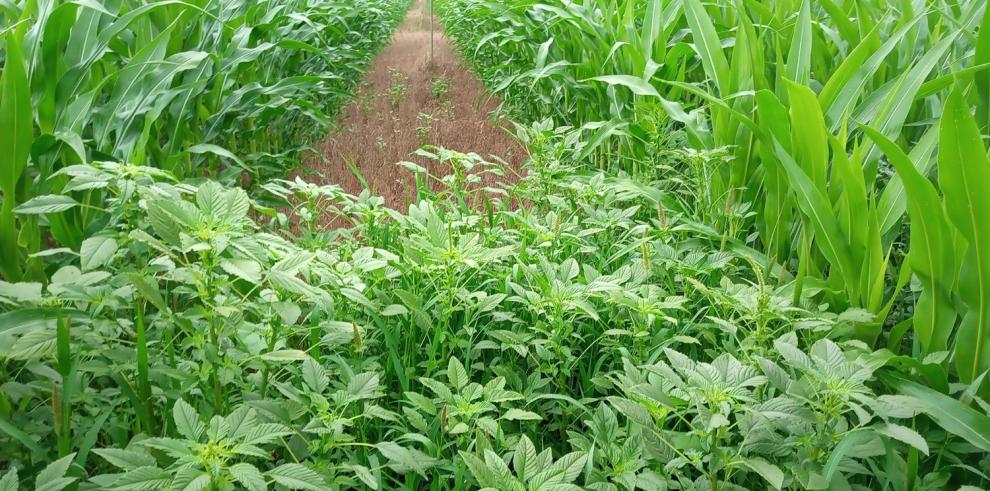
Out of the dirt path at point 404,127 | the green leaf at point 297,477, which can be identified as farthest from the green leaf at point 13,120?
the dirt path at point 404,127

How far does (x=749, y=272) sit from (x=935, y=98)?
67cm

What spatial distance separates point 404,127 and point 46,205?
358 cm

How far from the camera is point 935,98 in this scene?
1.84m

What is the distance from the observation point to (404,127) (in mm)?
4660

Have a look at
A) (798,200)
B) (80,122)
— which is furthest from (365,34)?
(798,200)

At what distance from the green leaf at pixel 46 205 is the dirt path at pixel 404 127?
1.40 m

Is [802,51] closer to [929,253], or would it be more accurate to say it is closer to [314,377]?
[929,253]

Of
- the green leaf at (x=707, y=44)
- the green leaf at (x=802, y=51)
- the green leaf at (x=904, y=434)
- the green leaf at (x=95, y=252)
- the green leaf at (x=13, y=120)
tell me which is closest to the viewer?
the green leaf at (x=904, y=434)

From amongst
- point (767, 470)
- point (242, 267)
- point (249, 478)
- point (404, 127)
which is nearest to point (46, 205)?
point (242, 267)

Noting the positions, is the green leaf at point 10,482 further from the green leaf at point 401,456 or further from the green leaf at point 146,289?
the green leaf at point 401,456

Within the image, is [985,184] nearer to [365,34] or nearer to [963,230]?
[963,230]

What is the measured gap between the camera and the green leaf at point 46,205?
1.11 m

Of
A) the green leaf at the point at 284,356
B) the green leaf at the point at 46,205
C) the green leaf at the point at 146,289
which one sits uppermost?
the green leaf at the point at 46,205

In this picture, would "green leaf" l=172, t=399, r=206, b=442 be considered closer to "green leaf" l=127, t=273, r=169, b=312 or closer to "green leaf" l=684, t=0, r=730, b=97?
"green leaf" l=127, t=273, r=169, b=312
